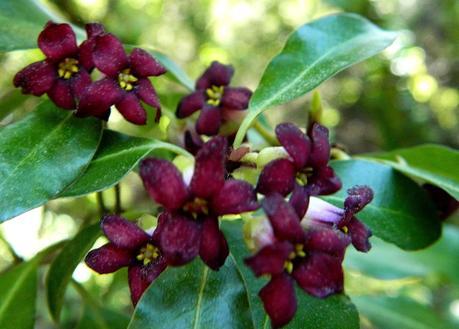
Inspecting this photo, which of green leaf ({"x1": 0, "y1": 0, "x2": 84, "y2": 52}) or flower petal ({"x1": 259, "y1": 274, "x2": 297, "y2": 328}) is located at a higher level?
green leaf ({"x1": 0, "y1": 0, "x2": 84, "y2": 52})

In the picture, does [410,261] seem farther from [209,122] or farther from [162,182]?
[162,182]

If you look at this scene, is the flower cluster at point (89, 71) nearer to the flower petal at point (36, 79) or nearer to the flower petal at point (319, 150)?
the flower petal at point (36, 79)

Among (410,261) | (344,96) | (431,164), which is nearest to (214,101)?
(431,164)

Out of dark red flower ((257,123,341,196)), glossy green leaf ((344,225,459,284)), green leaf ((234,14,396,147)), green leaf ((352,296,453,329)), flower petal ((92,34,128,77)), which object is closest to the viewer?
dark red flower ((257,123,341,196))

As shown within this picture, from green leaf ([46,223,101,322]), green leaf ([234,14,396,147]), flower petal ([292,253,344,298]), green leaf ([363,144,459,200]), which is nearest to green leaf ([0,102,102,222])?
green leaf ([46,223,101,322])

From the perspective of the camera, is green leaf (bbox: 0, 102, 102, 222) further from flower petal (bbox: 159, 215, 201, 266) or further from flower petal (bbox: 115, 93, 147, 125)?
flower petal (bbox: 159, 215, 201, 266)

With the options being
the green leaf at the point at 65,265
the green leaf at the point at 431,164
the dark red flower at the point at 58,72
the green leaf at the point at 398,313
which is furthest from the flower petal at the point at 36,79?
the green leaf at the point at 398,313

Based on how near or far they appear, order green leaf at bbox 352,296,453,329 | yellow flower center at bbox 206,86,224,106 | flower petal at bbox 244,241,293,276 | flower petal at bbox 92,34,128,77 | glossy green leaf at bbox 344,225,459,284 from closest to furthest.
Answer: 1. flower petal at bbox 244,241,293,276
2. flower petal at bbox 92,34,128,77
3. yellow flower center at bbox 206,86,224,106
4. green leaf at bbox 352,296,453,329
5. glossy green leaf at bbox 344,225,459,284
